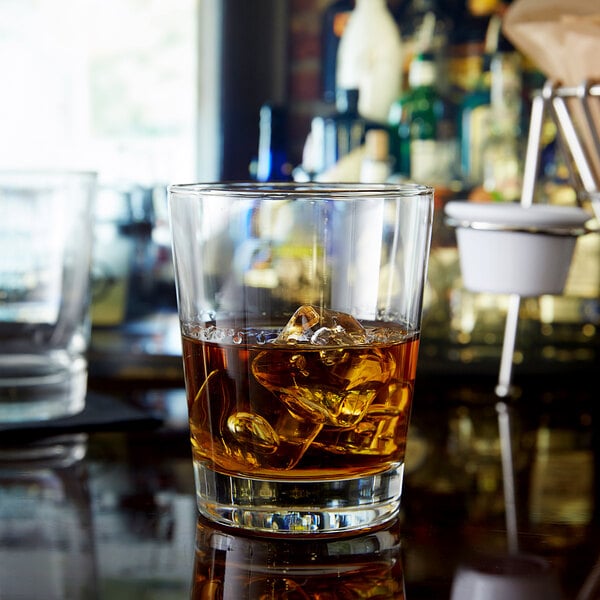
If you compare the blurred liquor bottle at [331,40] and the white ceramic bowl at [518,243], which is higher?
the blurred liquor bottle at [331,40]

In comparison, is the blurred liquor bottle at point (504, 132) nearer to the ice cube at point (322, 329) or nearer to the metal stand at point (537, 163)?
the metal stand at point (537, 163)

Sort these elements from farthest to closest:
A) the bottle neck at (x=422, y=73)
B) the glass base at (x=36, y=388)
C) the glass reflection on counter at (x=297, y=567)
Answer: the bottle neck at (x=422, y=73) < the glass base at (x=36, y=388) < the glass reflection on counter at (x=297, y=567)

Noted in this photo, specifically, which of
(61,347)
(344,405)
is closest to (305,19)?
(61,347)

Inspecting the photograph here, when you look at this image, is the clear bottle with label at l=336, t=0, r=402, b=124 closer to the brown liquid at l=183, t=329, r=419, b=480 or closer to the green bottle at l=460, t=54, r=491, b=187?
the green bottle at l=460, t=54, r=491, b=187

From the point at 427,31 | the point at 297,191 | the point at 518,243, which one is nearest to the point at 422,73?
the point at 427,31

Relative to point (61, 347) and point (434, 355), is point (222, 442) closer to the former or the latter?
point (61, 347)

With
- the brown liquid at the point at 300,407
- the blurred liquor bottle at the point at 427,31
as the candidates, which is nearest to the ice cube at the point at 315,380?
the brown liquid at the point at 300,407
